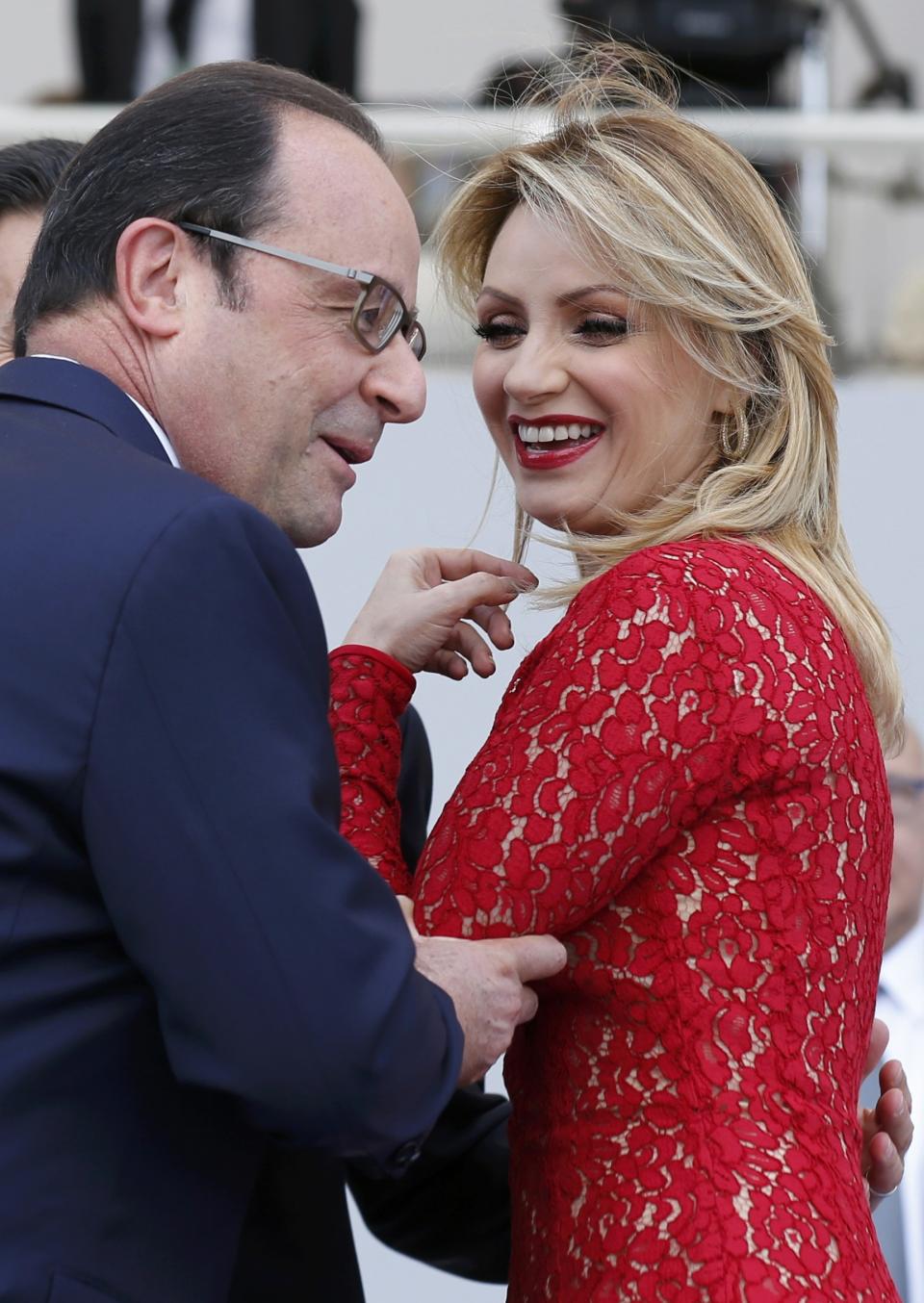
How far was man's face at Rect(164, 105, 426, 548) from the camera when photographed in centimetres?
183

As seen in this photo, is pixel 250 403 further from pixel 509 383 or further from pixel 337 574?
pixel 337 574

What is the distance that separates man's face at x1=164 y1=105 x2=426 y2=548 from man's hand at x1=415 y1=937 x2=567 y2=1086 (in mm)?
506

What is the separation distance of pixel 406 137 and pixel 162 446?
2.87m

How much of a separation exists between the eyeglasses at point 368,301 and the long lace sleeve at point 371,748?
1.32ft

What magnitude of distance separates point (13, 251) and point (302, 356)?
880 millimetres

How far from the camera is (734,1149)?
174 cm

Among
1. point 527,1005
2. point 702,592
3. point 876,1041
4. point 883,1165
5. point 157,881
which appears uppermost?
point 702,592

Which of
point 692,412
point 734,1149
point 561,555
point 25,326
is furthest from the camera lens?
point 561,555

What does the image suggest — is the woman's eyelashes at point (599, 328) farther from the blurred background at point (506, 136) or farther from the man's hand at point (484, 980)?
the blurred background at point (506, 136)

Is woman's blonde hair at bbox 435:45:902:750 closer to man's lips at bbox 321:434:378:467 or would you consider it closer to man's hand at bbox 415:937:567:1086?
man's lips at bbox 321:434:378:467

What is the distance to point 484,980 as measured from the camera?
1719 millimetres

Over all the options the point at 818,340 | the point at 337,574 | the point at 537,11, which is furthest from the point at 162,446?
the point at 537,11

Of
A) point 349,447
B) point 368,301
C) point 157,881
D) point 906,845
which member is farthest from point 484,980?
point 906,845

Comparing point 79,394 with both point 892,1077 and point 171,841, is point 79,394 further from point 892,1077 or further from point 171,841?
point 892,1077
